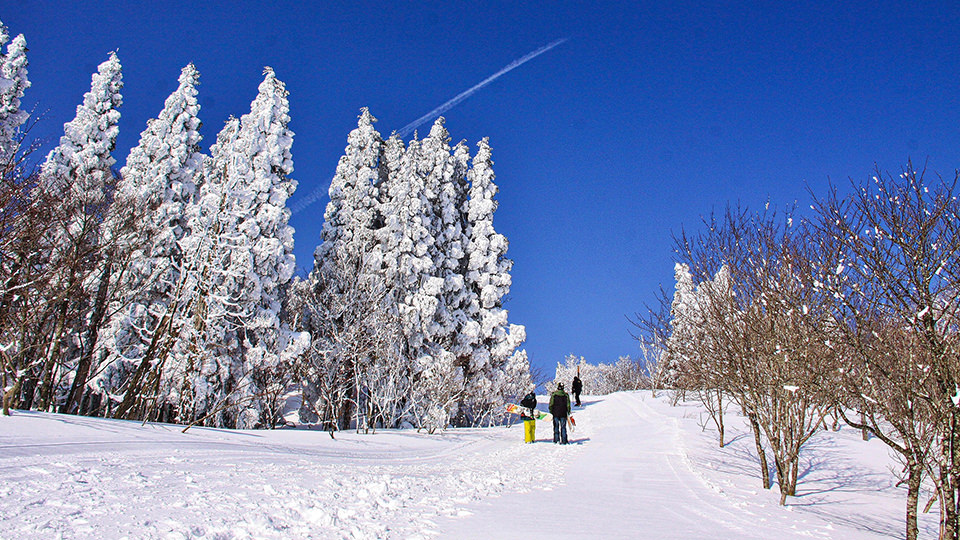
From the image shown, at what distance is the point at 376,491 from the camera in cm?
570

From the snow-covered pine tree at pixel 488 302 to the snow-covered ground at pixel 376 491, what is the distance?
40.9 feet

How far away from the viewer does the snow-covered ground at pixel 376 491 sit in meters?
4.04

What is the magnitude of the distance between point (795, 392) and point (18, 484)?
9628 mm

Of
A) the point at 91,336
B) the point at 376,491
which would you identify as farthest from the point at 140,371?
the point at 376,491

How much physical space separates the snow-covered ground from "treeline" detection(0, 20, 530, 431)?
440cm

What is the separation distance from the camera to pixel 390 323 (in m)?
19.8

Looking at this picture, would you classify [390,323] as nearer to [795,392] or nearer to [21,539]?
[795,392]

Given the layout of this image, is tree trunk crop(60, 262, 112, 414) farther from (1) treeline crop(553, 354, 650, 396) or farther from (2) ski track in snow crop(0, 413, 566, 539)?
(1) treeline crop(553, 354, 650, 396)

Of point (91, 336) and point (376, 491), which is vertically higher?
point (91, 336)

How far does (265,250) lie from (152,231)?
381cm

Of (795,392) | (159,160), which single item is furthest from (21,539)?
(159,160)

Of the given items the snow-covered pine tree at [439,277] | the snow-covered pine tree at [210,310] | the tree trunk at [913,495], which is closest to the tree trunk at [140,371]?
the snow-covered pine tree at [210,310]

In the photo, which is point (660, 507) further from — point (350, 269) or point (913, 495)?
point (350, 269)

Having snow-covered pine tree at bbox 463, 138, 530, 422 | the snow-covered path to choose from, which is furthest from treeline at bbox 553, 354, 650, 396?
the snow-covered path
